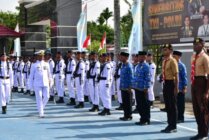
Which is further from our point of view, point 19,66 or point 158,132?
point 19,66

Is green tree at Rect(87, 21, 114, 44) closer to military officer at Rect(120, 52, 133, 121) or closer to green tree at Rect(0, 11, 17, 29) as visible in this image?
green tree at Rect(0, 11, 17, 29)

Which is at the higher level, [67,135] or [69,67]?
[69,67]

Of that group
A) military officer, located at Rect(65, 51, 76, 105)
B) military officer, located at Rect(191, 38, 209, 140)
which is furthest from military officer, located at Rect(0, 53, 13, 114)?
military officer, located at Rect(191, 38, 209, 140)

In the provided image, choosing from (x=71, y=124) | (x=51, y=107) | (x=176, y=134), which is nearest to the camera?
(x=176, y=134)

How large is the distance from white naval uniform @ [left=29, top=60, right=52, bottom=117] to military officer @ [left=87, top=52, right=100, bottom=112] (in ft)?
6.08

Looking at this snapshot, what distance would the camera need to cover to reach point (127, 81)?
13.3m

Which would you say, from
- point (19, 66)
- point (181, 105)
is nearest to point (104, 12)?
point (19, 66)

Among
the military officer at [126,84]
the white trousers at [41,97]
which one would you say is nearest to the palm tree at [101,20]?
the white trousers at [41,97]

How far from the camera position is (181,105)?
1307 centimetres

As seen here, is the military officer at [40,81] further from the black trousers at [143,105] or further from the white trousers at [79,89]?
the black trousers at [143,105]

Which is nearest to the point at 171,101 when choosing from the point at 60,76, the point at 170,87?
the point at 170,87

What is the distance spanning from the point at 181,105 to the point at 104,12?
280ft

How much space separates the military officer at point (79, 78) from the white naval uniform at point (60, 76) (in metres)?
1.99

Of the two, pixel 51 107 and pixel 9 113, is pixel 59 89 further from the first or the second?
pixel 9 113
